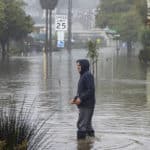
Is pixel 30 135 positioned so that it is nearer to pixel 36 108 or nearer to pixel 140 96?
pixel 36 108

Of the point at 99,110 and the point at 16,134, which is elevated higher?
the point at 16,134

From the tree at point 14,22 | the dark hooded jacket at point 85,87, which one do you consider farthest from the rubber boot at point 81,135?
the tree at point 14,22

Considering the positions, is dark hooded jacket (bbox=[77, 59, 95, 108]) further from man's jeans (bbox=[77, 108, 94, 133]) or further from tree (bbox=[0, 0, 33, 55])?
tree (bbox=[0, 0, 33, 55])

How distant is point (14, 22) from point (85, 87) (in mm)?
55931

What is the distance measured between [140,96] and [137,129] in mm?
7920

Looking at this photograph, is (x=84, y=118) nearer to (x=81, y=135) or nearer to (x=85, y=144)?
(x=81, y=135)

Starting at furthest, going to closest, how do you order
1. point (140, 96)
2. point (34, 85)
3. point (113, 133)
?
point (34, 85)
point (140, 96)
point (113, 133)

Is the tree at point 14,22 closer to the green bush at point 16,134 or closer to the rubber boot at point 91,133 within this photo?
the rubber boot at point 91,133

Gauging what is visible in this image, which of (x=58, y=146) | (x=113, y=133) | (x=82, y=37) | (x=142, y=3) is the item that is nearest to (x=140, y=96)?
(x=113, y=133)

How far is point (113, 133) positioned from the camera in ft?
45.8

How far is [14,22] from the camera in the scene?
224 ft

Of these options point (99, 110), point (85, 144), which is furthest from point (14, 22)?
point (85, 144)

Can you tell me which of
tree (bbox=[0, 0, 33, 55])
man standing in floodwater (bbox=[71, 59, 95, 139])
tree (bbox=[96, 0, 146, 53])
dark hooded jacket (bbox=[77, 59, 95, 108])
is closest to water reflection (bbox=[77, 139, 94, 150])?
man standing in floodwater (bbox=[71, 59, 95, 139])

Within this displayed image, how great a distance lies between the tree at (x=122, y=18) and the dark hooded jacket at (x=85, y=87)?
64324 mm
